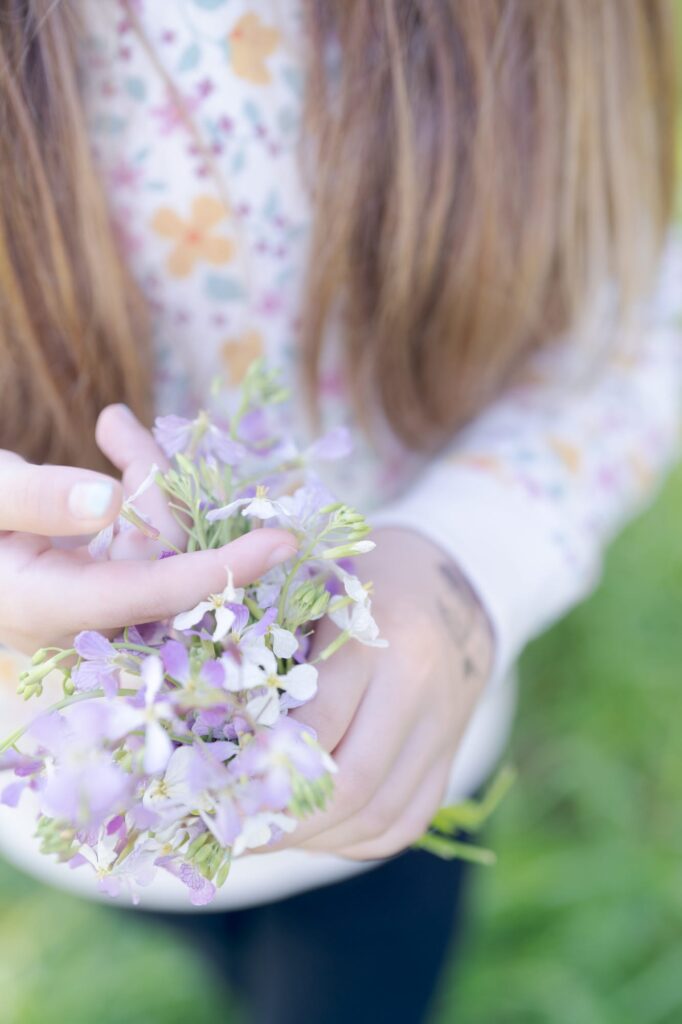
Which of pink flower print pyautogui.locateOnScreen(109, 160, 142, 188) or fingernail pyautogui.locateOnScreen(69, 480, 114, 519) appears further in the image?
pink flower print pyautogui.locateOnScreen(109, 160, 142, 188)

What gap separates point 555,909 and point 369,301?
3.01ft

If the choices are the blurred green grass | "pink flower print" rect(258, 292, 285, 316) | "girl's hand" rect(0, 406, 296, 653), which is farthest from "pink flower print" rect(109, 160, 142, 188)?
the blurred green grass

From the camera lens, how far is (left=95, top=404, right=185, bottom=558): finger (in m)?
0.45

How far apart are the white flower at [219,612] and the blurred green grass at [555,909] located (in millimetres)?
765

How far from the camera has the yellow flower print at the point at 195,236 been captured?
66cm

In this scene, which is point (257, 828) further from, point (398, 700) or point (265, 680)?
point (398, 700)

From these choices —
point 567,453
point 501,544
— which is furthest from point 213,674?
point 567,453

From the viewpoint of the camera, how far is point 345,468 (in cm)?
82

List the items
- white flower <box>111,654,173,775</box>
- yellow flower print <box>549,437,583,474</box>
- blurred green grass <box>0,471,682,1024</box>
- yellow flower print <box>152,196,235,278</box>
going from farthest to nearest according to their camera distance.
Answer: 1. blurred green grass <box>0,471,682,1024</box>
2. yellow flower print <box>549,437,583,474</box>
3. yellow flower print <box>152,196,235,278</box>
4. white flower <box>111,654,173,775</box>

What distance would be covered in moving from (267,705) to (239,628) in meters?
0.03

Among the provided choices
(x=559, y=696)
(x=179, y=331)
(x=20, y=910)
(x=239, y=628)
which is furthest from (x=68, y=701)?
(x=559, y=696)

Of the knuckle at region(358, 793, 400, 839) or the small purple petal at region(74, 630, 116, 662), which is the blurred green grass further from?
the small purple petal at region(74, 630, 116, 662)

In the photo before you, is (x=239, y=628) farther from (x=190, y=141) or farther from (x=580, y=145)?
(x=580, y=145)

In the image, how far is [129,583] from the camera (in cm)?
42
